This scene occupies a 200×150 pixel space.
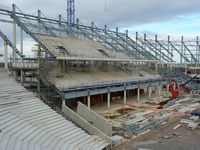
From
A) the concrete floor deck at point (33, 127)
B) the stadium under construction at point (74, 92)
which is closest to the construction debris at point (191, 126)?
the stadium under construction at point (74, 92)

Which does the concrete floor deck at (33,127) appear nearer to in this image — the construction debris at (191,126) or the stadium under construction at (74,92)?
the stadium under construction at (74,92)

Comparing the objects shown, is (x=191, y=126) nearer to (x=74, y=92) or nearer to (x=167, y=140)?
(x=167, y=140)

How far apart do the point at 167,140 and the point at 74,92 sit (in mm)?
10778

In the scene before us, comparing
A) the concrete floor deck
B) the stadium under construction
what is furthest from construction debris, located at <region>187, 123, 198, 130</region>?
the concrete floor deck

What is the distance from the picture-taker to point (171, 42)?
7400 centimetres

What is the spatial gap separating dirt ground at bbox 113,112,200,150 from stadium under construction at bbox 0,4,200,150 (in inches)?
24.1

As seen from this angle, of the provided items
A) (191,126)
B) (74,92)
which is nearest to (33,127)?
(74,92)

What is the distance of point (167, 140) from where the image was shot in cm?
2225

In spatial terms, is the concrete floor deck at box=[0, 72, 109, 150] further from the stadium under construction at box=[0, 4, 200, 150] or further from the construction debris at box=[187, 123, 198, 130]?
the construction debris at box=[187, 123, 198, 130]

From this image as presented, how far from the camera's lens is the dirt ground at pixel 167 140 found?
20.5 meters

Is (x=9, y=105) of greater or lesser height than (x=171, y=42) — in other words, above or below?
below

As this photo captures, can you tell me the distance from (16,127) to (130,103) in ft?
77.0

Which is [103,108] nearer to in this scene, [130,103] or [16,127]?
[130,103]

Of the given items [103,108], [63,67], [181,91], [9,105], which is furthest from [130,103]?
[9,105]
